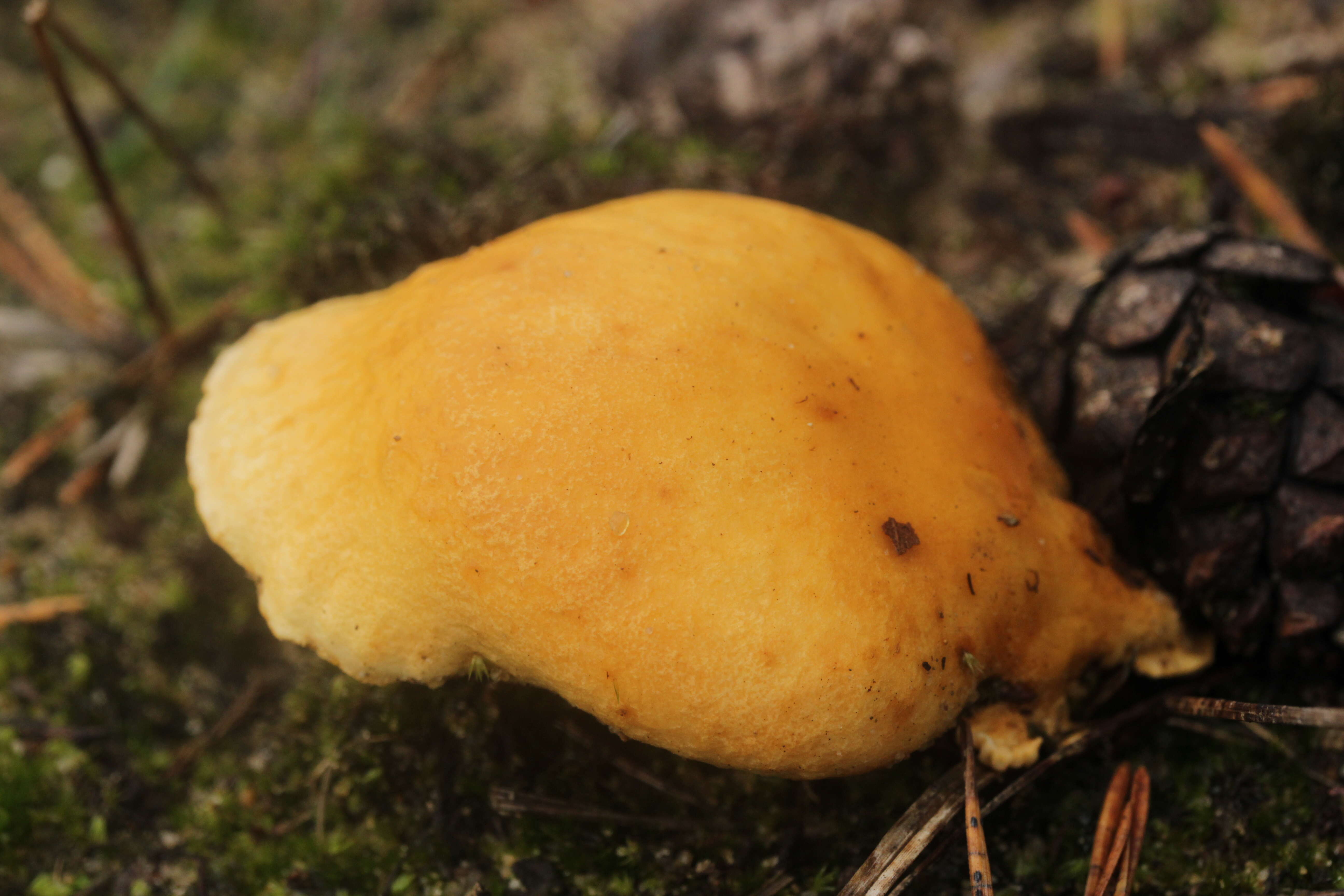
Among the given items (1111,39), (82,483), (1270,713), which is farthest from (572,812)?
(1111,39)

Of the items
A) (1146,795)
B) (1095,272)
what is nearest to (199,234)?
(1095,272)

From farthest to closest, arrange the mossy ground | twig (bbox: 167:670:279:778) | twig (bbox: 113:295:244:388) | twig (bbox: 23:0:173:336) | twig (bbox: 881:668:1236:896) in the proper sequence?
twig (bbox: 113:295:244:388)
twig (bbox: 23:0:173:336)
twig (bbox: 167:670:279:778)
the mossy ground
twig (bbox: 881:668:1236:896)

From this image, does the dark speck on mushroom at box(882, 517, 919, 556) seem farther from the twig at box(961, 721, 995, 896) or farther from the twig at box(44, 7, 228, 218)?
the twig at box(44, 7, 228, 218)

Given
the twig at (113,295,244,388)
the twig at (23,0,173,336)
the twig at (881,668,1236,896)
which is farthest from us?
the twig at (113,295,244,388)

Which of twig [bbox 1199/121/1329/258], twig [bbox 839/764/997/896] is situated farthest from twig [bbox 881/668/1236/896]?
twig [bbox 1199/121/1329/258]

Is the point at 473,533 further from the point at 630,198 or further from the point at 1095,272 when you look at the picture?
the point at 1095,272
